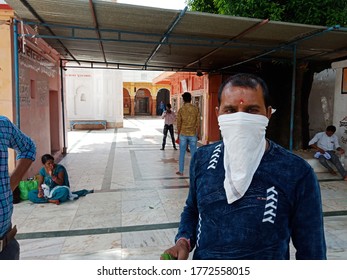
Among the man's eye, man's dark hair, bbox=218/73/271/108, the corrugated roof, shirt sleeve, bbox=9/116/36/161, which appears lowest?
shirt sleeve, bbox=9/116/36/161

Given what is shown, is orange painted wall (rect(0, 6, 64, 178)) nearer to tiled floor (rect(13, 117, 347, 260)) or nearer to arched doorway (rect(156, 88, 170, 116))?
tiled floor (rect(13, 117, 347, 260))

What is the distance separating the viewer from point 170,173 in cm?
696

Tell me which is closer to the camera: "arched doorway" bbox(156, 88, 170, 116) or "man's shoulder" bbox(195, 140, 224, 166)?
"man's shoulder" bbox(195, 140, 224, 166)

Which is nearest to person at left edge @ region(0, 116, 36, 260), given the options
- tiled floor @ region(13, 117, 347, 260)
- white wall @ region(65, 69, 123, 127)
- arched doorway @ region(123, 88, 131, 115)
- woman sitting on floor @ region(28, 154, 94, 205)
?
tiled floor @ region(13, 117, 347, 260)

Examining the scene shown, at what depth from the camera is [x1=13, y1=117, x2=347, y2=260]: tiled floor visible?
3.29 meters

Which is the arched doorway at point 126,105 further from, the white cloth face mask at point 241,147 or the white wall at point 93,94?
the white cloth face mask at point 241,147

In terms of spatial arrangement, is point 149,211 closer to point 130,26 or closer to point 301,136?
point 130,26

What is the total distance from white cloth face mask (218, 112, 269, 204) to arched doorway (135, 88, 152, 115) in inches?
1335

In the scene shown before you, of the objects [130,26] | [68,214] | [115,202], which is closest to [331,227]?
[115,202]

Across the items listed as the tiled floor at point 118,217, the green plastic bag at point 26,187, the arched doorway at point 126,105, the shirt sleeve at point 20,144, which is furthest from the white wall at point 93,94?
the shirt sleeve at point 20,144

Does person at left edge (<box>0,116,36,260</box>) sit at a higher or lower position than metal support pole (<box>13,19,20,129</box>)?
lower

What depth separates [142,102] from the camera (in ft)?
116

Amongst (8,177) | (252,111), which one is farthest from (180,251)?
(8,177)

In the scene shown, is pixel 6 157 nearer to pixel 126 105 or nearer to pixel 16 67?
pixel 16 67
